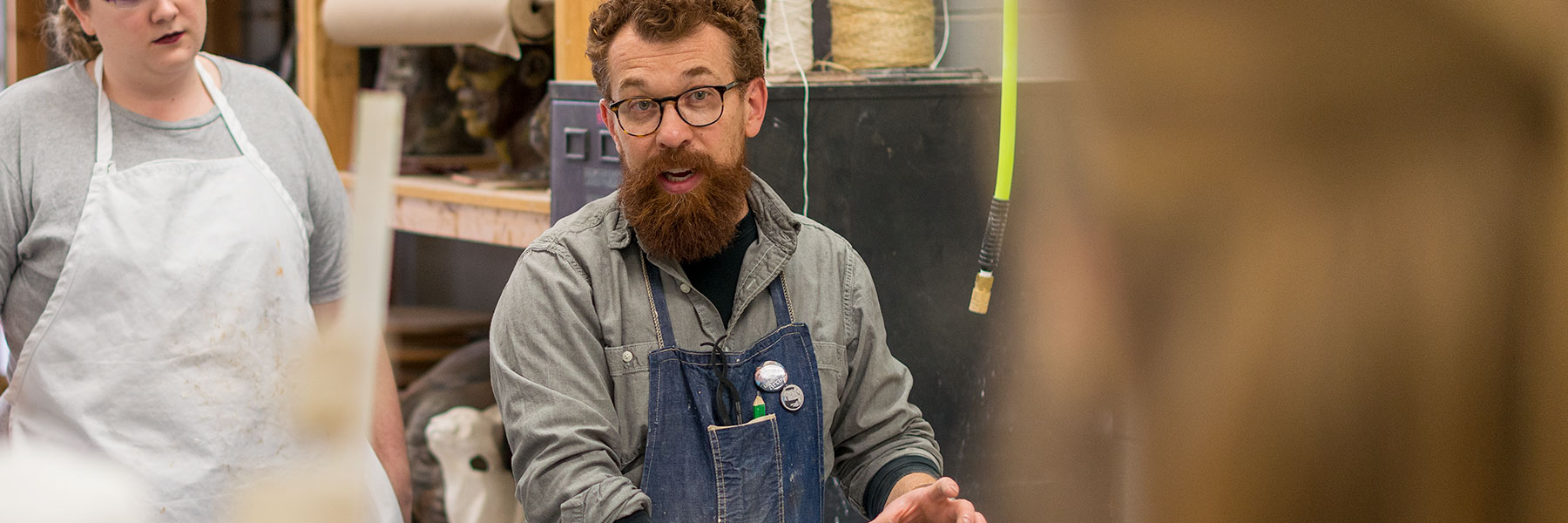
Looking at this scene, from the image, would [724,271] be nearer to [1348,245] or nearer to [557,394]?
[557,394]

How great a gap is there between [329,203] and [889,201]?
711 mm

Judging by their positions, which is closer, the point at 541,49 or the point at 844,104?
the point at 844,104

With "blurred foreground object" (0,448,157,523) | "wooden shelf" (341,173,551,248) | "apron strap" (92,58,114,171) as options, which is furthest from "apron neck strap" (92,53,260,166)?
"blurred foreground object" (0,448,157,523)

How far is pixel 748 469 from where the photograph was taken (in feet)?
3.61

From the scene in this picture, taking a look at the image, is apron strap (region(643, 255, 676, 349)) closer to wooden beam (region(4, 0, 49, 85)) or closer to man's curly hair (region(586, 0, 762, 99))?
man's curly hair (region(586, 0, 762, 99))

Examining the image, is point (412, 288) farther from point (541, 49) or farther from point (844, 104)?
point (844, 104)

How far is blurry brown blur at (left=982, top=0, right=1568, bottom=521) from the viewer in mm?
323

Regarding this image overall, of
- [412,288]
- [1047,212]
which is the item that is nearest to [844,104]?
[1047,212]

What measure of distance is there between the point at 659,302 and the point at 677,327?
3 centimetres

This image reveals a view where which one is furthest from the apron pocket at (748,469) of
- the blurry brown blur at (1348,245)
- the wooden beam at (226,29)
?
the wooden beam at (226,29)

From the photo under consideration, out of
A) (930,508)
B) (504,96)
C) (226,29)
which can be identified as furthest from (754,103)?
(226,29)

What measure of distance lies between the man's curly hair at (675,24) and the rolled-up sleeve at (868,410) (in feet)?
0.76

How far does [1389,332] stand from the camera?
0.33 m

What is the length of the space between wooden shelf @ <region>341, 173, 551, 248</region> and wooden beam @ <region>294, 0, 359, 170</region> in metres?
0.27
